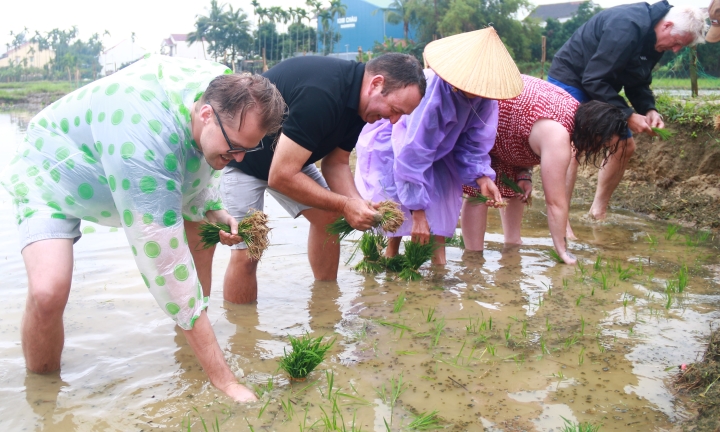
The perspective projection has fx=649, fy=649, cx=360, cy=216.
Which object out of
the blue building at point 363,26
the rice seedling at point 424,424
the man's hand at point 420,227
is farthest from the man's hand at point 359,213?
the blue building at point 363,26

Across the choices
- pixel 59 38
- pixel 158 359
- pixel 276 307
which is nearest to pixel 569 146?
pixel 276 307

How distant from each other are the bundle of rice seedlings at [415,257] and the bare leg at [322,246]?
19.5 inches

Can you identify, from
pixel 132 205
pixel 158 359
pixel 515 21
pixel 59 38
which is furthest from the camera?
pixel 59 38

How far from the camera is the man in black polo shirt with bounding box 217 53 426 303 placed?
3.38 m

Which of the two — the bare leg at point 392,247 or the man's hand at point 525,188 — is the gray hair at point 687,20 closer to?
the man's hand at point 525,188

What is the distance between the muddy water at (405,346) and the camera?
8.98 ft

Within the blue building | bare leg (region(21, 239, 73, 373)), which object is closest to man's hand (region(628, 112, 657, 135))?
bare leg (region(21, 239, 73, 373))

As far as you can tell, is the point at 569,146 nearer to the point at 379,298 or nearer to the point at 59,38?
the point at 379,298

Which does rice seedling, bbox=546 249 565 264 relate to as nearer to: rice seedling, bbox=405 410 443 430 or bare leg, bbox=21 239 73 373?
rice seedling, bbox=405 410 443 430

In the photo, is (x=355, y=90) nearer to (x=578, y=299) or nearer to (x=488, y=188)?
(x=488, y=188)

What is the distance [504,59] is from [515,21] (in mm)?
42265

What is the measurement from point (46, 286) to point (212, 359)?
2.51 feet

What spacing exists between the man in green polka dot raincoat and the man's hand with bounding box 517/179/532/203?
2.87 metres

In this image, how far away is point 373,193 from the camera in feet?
15.4
